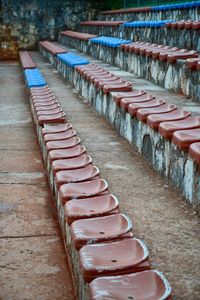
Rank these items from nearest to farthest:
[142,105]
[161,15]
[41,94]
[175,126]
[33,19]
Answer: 1. [175,126]
2. [142,105]
3. [41,94]
4. [161,15]
5. [33,19]

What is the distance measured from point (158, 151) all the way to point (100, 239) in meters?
1.14

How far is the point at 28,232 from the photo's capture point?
2.33m

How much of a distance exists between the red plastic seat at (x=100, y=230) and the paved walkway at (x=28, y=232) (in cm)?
28

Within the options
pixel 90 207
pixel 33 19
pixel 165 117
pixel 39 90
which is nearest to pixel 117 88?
pixel 165 117

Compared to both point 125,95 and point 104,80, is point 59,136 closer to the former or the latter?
point 125,95

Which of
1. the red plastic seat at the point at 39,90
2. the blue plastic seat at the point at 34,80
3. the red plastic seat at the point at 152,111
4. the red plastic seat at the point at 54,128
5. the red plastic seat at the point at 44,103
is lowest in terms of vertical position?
the blue plastic seat at the point at 34,80

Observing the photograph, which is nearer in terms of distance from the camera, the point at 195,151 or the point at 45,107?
the point at 195,151

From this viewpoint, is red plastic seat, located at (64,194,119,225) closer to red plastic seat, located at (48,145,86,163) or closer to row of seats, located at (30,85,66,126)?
red plastic seat, located at (48,145,86,163)

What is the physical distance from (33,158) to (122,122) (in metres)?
0.71

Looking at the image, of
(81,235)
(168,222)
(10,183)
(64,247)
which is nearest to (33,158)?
(10,183)

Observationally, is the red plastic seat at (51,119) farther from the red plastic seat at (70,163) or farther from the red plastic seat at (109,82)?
the red plastic seat at (70,163)

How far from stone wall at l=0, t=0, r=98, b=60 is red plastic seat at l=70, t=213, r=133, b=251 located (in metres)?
11.0

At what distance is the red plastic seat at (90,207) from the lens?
1.84 meters

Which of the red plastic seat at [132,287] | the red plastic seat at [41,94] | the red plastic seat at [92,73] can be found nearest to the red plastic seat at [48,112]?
the red plastic seat at [41,94]
